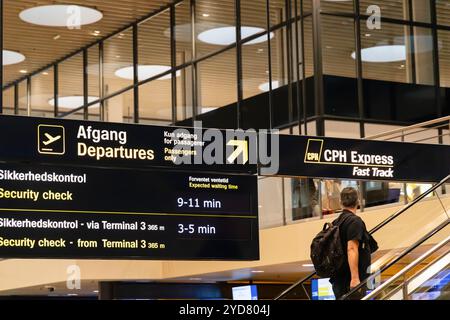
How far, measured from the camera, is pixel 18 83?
24641 mm

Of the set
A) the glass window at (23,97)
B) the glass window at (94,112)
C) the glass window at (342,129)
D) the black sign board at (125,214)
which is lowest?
the black sign board at (125,214)

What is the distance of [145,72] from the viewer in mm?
21516

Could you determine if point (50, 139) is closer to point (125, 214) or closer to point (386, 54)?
point (125, 214)

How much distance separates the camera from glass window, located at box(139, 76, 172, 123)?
20.8m

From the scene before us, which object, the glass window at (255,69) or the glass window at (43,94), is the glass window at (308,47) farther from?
the glass window at (43,94)

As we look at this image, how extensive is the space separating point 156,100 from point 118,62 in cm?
181

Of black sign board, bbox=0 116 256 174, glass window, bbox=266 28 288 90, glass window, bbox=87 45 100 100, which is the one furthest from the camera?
glass window, bbox=87 45 100 100

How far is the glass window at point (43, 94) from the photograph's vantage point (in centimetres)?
2386

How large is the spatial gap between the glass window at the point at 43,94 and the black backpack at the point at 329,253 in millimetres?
17378

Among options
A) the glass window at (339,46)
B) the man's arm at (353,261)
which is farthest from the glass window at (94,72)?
the man's arm at (353,261)

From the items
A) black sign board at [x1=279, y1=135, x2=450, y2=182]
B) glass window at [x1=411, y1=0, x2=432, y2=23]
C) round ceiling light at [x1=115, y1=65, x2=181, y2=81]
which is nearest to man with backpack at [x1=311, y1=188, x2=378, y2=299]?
black sign board at [x1=279, y1=135, x2=450, y2=182]

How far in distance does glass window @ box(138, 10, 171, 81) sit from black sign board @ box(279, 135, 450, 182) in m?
12.1

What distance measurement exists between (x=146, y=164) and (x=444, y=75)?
1192 cm

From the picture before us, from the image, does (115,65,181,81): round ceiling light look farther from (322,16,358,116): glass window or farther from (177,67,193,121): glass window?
(322,16,358,116): glass window
